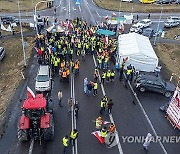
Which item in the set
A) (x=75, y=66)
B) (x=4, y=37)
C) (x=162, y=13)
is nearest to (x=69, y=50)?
(x=75, y=66)

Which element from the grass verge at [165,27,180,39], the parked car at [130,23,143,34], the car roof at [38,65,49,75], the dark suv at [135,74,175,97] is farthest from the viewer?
the grass verge at [165,27,180,39]

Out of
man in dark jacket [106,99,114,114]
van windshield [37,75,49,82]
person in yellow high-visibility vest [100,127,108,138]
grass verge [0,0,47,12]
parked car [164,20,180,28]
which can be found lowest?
person in yellow high-visibility vest [100,127,108,138]

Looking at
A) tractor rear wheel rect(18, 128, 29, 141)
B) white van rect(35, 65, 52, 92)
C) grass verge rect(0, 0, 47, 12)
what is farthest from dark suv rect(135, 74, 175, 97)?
grass verge rect(0, 0, 47, 12)

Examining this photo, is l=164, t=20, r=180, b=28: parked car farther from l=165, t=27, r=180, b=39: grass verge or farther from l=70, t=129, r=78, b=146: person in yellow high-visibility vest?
l=70, t=129, r=78, b=146: person in yellow high-visibility vest

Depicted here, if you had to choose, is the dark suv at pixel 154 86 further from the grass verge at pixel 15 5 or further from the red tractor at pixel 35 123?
the grass verge at pixel 15 5
